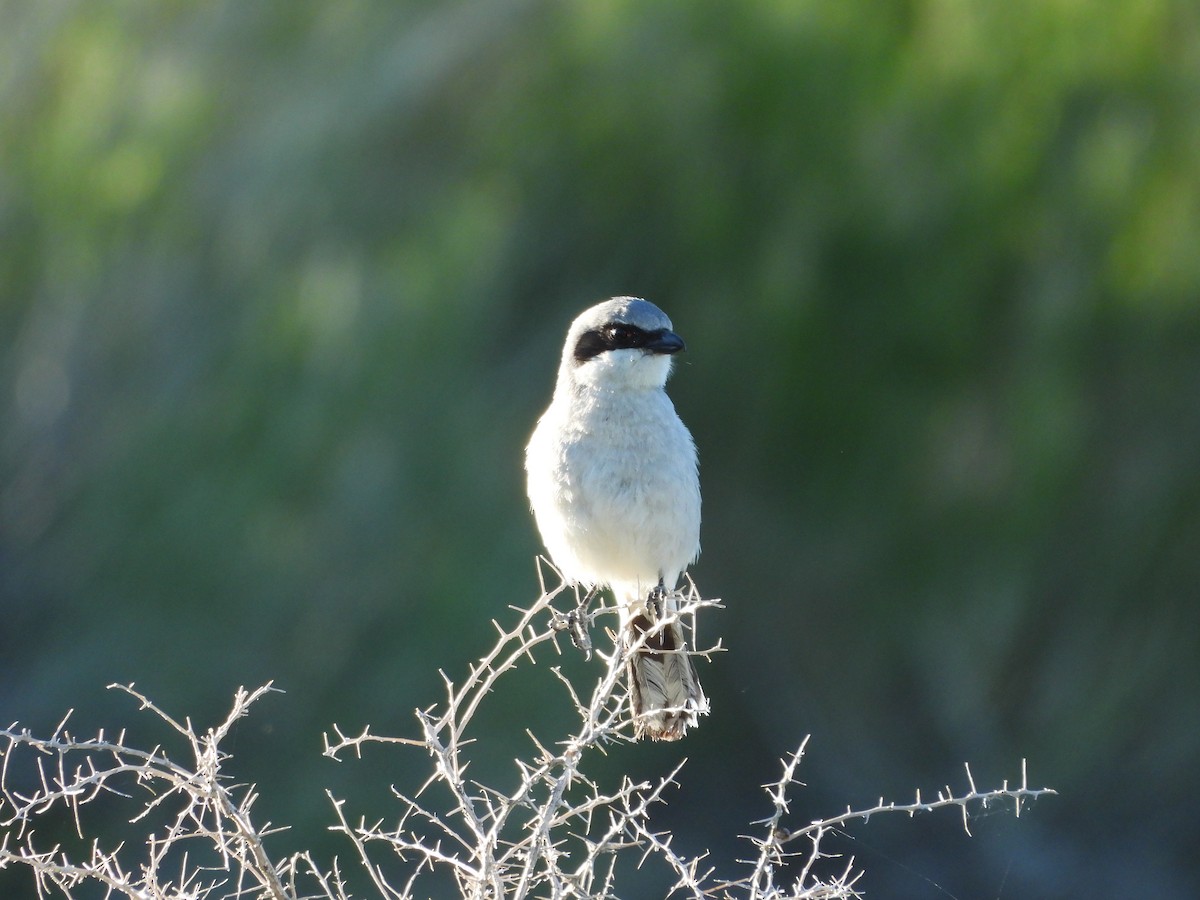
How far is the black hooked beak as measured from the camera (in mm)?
3268

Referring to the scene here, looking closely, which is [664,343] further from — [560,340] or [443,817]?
[443,817]

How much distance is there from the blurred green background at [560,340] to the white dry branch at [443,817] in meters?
0.31

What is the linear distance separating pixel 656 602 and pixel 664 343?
60cm

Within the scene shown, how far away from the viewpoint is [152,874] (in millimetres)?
1969

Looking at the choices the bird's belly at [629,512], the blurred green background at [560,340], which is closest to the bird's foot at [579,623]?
the bird's belly at [629,512]

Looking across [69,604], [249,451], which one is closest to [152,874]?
[249,451]

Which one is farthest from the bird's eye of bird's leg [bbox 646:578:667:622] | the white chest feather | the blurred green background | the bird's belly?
the blurred green background

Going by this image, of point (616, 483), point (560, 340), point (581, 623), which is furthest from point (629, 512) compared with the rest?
point (560, 340)

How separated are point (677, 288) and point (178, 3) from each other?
2464 mm

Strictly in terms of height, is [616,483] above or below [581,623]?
above

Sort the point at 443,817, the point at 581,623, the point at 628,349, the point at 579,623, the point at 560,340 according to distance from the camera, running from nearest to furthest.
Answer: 1. the point at 579,623
2. the point at 581,623
3. the point at 628,349
4. the point at 560,340
5. the point at 443,817

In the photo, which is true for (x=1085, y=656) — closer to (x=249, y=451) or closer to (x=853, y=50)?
(x=853, y=50)

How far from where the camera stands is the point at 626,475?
3.21 metres

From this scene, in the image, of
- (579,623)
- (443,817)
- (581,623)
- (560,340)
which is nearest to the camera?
(579,623)
